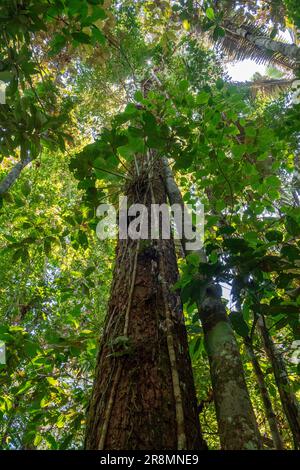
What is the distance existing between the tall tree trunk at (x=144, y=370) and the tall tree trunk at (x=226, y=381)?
0.11 metres

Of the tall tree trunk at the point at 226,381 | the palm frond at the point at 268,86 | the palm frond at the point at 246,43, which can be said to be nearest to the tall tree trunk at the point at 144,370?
the tall tree trunk at the point at 226,381

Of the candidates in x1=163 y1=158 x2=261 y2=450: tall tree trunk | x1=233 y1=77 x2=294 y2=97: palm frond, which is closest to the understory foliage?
x1=163 y1=158 x2=261 y2=450: tall tree trunk

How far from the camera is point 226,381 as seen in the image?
4.85ft

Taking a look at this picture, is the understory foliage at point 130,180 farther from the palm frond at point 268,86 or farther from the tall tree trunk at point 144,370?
the palm frond at point 268,86

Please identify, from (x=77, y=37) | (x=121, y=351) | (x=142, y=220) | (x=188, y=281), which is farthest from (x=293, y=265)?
(x=77, y=37)

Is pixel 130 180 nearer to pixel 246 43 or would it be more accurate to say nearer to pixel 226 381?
pixel 226 381

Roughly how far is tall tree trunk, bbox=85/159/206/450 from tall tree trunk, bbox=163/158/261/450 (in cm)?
11

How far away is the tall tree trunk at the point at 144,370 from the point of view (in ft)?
4.18

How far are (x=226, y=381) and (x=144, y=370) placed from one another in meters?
0.37

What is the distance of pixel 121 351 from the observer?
4.98ft

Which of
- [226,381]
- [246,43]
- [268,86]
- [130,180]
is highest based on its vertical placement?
[268,86]

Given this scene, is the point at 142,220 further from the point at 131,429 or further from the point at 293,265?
the point at 131,429

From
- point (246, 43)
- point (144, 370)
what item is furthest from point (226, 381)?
point (246, 43)
